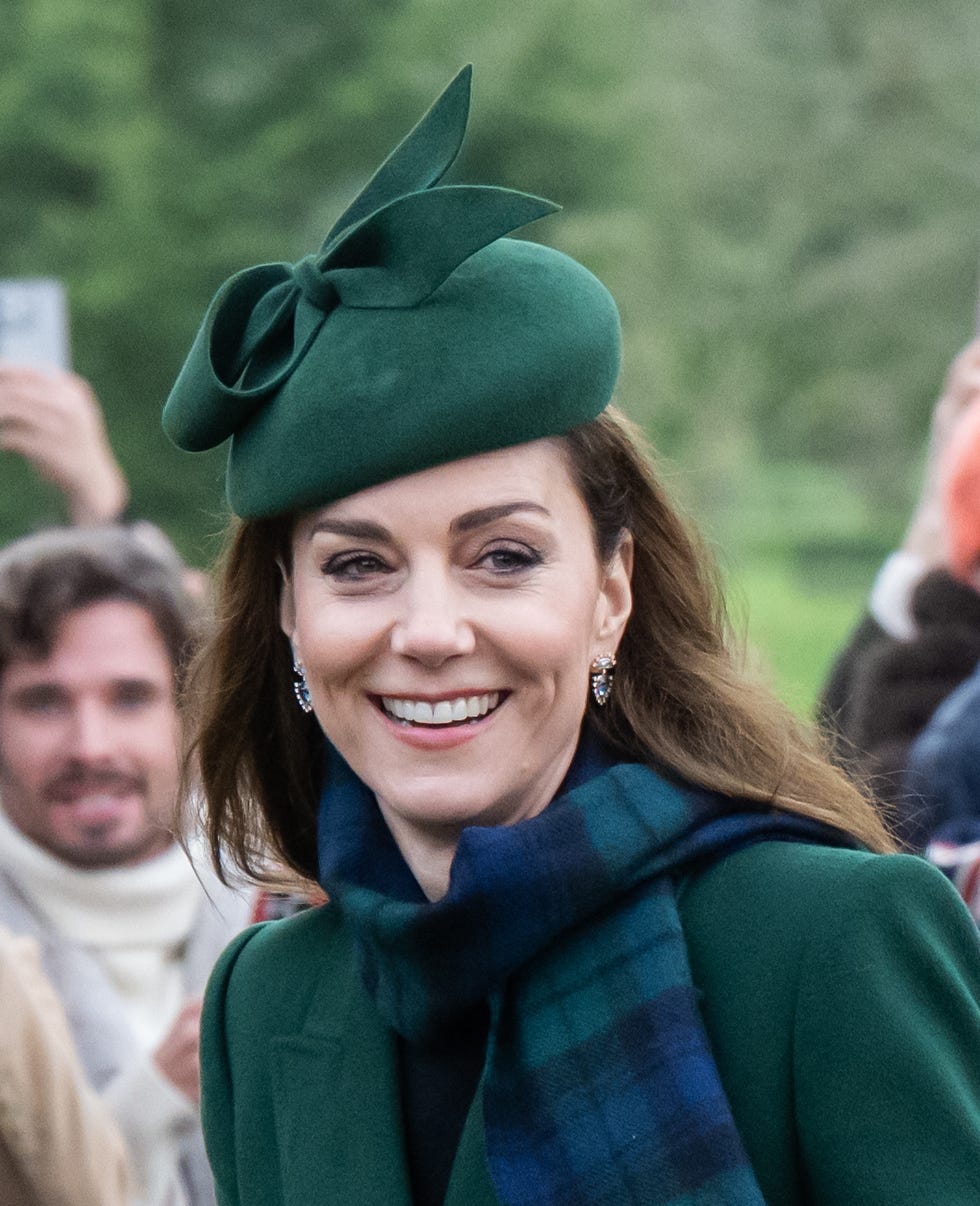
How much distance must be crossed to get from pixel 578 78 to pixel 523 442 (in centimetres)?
808

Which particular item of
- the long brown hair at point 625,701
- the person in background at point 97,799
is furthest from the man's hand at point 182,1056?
the long brown hair at point 625,701

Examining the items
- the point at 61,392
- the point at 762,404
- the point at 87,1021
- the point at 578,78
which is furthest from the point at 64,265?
the point at 762,404

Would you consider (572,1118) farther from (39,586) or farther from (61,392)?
(61,392)

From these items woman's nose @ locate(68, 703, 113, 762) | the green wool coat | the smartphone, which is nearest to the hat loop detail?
the green wool coat

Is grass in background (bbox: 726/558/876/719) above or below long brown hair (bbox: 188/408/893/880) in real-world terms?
below

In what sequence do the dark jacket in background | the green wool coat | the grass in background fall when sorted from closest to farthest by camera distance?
the green wool coat
the dark jacket in background
the grass in background

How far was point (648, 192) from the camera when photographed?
10289 millimetres

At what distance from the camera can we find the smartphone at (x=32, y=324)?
167 inches

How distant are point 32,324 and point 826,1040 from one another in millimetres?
3088

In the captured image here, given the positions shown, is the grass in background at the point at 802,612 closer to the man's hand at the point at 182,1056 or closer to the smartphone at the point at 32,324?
the smartphone at the point at 32,324

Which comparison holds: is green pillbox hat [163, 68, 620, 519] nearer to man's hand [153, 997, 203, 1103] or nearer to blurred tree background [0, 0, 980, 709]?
blurred tree background [0, 0, 980, 709]

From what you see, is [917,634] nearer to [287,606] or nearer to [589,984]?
[287,606]

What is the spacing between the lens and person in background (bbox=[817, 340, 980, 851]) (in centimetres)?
378

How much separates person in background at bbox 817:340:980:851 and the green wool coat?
1.89m
